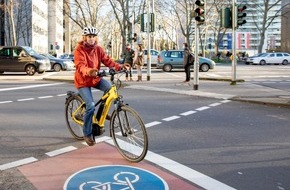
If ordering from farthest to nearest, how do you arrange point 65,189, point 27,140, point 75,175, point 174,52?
point 174,52 → point 27,140 → point 75,175 → point 65,189

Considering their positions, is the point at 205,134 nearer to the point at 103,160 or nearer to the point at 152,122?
the point at 152,122

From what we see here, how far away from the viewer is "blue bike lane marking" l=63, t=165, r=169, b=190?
4.62 metres

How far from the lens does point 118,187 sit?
15.1 ft

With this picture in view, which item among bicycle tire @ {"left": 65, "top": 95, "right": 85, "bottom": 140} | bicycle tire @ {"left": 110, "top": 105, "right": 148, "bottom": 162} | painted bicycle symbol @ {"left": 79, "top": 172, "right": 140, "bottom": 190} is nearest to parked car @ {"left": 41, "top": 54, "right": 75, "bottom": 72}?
bicycle tire @ {"left": 65, "top": 95, "right": 85, "bottom": 140}

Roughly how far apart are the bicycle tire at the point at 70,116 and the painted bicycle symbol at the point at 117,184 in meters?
2.01

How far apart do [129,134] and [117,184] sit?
1191mm

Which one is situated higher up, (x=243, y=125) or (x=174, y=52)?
(x=174, y=52)

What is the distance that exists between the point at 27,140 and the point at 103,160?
193 centimetres

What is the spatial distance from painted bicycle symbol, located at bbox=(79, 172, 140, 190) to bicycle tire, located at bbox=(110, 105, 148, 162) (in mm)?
661

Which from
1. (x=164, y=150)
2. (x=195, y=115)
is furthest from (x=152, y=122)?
(x=164, y=150)

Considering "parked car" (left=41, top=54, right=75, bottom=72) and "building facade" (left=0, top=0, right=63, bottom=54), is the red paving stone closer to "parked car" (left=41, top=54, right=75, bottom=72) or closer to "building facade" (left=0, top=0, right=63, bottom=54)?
"parked car" (left=41, top=54, right=75, bottom=72)

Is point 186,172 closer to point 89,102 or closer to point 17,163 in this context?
point 89,102

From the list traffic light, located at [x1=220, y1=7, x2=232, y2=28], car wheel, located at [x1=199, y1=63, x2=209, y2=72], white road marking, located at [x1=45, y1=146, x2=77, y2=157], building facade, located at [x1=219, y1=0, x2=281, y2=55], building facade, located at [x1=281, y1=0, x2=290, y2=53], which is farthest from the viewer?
building facade, located at [x1=281, y1=0, x2=290, y2=53]

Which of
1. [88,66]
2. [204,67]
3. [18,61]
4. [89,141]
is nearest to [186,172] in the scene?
[89,141]
